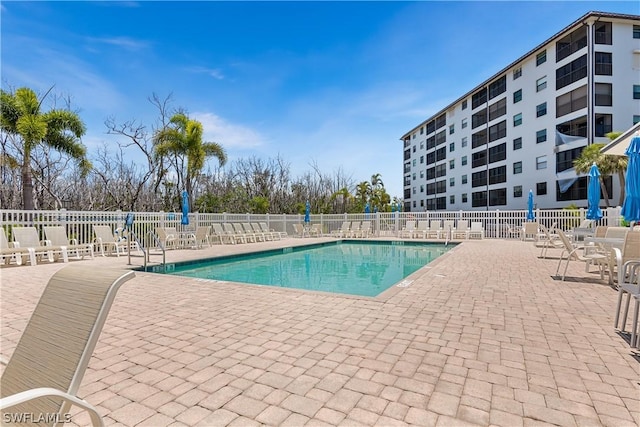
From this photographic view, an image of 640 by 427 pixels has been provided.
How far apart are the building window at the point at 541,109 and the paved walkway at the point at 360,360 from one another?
1079 inches

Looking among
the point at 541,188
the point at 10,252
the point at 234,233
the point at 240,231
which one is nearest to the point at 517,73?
the point at 541,188

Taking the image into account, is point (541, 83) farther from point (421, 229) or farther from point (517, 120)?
point (421, 229)

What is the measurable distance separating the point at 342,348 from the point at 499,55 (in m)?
32.8

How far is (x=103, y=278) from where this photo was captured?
139cm

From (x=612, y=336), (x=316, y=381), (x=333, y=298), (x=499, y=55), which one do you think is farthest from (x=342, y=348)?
(x=499, y=55)

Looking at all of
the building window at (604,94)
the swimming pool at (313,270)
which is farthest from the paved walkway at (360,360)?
the building window at (604,94)

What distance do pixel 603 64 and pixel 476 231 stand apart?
1730 cm

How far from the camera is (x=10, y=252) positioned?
764 cm

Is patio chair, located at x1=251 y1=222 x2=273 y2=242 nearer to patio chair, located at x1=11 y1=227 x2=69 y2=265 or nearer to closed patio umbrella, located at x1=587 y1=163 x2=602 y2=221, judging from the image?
patio chair, located at x1=11 y1=227 x2=69 y2=265

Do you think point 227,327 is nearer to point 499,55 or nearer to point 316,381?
point 316,381

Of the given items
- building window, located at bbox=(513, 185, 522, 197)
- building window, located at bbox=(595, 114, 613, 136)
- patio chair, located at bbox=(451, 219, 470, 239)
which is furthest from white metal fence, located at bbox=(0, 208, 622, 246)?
building window, located at bbox=(513, 185, 522, 197)

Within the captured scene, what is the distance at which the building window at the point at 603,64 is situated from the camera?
22234mm

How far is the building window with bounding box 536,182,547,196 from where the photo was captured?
2606cm

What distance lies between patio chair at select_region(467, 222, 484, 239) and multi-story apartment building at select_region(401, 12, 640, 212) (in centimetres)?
1241
